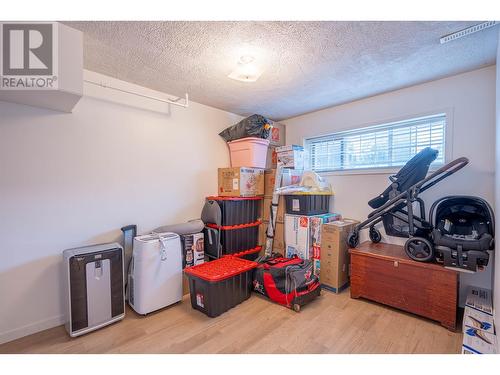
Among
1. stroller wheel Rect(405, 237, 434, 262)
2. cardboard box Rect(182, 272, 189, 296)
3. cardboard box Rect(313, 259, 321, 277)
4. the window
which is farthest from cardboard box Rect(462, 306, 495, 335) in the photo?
cardboard box Rect(182, 272, 189, 296)

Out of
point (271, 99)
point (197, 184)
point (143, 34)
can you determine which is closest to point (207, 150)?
point (197, 184)

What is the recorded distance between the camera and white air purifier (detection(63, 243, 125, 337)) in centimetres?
183

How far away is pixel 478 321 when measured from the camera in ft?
5.59

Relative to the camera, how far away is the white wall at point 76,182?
1835 mm

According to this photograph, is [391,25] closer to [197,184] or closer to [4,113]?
[197,184]

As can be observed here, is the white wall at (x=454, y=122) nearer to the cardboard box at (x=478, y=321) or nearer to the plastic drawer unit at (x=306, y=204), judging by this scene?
the plastic drawer unit at (x=306, y=204)

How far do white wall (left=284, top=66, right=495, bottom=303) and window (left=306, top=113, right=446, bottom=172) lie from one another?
118 millimetres

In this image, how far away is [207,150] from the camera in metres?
3.17

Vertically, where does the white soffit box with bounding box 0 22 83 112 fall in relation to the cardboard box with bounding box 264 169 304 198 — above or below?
above

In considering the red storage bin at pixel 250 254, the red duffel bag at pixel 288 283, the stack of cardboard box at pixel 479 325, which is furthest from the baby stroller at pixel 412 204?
the red storage bin at pixel 250 254

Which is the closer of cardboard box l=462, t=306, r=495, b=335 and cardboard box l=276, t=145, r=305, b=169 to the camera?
cardboard box l=462, t=306, r=495, b=335

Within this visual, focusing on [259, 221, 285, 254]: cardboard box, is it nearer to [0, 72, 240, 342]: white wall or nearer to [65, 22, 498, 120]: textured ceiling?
[0, 72, 240, 342]: white wall
